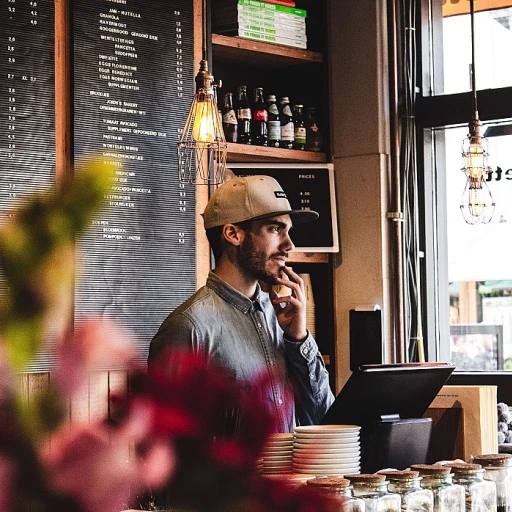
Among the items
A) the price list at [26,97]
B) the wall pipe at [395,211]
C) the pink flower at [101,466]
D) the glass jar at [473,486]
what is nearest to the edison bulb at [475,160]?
the wall pipe at [395,211]

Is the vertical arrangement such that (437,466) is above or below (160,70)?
below

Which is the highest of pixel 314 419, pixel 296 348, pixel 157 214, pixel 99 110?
pixel 99 110

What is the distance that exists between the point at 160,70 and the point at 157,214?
0.53 metres

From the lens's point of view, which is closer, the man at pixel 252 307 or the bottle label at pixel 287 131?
the man at pixel 252 307

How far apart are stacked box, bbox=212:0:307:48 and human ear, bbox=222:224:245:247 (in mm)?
1276

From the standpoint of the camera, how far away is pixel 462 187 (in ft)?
14.6

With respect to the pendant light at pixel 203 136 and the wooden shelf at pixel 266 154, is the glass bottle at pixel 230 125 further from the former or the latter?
the pendant light at pixel 203 136

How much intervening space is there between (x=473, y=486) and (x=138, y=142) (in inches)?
82.9

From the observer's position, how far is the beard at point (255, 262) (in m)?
2.96

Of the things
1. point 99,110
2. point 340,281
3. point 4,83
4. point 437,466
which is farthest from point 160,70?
point 437,466

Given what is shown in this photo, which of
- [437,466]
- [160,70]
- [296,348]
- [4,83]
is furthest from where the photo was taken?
[160,70]

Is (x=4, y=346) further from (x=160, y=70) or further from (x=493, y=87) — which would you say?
(x=493, y=87)

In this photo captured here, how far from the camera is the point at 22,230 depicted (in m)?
0.25

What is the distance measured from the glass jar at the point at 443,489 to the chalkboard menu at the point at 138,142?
173 cm
